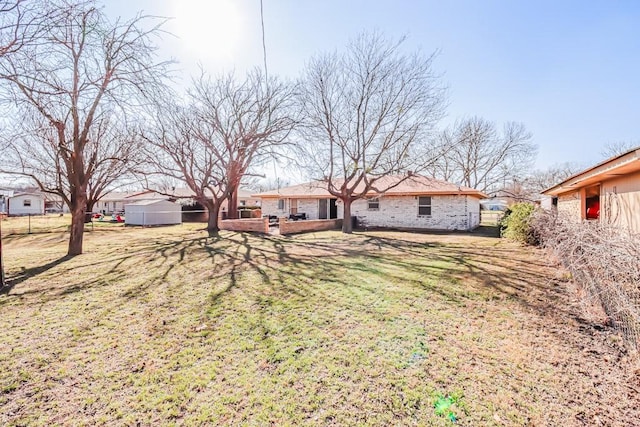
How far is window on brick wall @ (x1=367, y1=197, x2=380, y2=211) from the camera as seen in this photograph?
18922mm

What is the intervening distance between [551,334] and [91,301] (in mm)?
6850

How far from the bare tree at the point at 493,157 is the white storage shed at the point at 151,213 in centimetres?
2417

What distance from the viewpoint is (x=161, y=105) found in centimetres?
627

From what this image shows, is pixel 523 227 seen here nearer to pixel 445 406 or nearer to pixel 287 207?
pixel 445 406

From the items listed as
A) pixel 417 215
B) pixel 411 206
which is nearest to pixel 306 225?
pixel 411 206

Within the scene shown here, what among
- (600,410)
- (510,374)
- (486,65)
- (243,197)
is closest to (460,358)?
(510,374)

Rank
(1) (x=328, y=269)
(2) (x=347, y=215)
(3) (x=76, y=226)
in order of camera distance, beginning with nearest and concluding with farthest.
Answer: (1) (x=328, y=269), (3) (x=76, y=226), (2) (x=347, y=215)

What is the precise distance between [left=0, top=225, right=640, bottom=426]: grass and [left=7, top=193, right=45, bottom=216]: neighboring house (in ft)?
141

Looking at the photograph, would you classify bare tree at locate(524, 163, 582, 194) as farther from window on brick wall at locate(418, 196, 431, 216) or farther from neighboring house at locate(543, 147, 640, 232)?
neighboring house at locate(543, 147, 640, 232)

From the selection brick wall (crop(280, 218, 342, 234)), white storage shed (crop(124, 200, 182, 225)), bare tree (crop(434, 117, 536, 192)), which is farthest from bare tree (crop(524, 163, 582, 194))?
white storage shed (crop(124, 200, 182, 225))

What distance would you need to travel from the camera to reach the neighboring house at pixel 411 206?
16750 millimetres

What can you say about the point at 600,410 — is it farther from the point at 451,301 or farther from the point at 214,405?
the point at 214,405

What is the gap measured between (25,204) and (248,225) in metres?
39.6

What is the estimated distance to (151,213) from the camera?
71.3 ft
